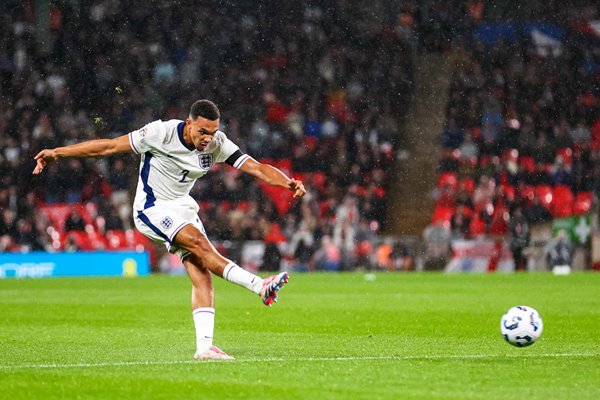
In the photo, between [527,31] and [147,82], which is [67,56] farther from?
[527,31]

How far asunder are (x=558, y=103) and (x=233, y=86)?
31.2ft

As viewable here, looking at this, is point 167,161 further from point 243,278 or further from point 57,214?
point 57,214

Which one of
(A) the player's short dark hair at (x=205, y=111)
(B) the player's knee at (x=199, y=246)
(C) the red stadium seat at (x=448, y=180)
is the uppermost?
(C) the red stadium seat at (x=448, y=180)

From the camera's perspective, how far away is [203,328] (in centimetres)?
888

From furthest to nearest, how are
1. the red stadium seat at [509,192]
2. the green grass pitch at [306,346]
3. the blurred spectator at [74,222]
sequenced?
the red stadium seat at [509,192], the blurred spectator at [74,222], the green grass pitch at [306,346]

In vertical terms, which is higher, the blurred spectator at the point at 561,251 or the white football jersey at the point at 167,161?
the white football jersey at the point at 167,161

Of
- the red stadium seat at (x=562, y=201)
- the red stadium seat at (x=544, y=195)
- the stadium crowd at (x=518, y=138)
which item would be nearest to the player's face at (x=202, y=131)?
the stadium crowd at (x=518, y=138)

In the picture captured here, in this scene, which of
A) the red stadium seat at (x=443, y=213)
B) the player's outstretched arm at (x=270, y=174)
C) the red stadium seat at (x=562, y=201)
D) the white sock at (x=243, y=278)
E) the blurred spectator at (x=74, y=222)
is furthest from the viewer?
the red stadium seat at (x=443, y=213)

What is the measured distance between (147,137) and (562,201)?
2242 centimetres

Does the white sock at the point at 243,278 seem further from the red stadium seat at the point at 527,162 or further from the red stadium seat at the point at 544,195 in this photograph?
the red stadium seat at the point at 527,162

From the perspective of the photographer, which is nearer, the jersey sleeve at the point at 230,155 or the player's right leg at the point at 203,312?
the player's right leg at the point at 203,312

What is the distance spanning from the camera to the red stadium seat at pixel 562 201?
96.3 feet

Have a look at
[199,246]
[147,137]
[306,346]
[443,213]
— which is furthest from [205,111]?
[443,213]

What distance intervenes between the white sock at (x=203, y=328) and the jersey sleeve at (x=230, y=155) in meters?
1.21
